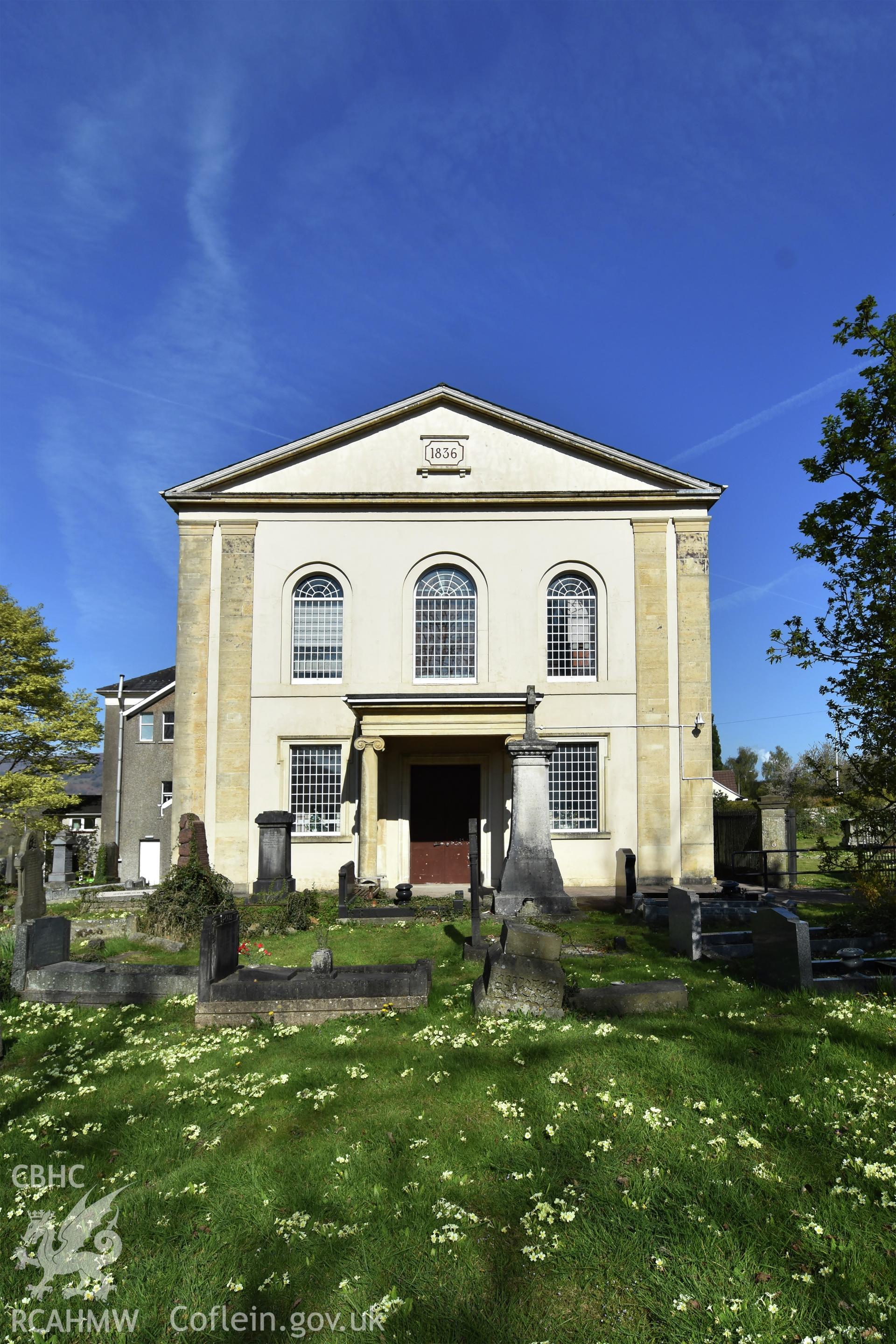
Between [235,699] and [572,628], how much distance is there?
8722mm

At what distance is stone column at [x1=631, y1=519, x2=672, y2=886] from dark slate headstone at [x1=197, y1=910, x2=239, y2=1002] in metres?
12.1

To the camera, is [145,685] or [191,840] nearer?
[191,840]

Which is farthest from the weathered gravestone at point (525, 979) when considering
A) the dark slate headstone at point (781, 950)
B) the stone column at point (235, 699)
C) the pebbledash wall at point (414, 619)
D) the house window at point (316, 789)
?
the stone column at point (235, 699)

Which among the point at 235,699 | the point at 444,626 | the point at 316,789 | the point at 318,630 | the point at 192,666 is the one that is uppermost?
the point at 444,626

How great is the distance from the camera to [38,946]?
9.52 metres

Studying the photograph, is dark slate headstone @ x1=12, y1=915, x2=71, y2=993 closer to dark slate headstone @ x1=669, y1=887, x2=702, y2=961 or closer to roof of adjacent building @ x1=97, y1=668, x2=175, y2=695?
dark slate headstone @ x1=669, y1=887, x2=702, y2=961

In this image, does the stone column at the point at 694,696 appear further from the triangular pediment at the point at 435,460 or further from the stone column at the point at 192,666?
the stone column at the point at 192,666

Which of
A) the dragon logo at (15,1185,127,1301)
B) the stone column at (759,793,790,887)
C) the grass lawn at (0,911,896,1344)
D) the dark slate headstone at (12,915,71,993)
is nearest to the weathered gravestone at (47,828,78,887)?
the dark slate headstone at (12,915,71,993)

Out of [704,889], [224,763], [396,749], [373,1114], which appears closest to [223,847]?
[224,763]

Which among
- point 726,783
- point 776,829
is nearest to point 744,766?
point 726,783

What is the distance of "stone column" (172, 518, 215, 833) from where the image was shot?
730 inches

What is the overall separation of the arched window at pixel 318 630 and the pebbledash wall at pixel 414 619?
0.74 ft

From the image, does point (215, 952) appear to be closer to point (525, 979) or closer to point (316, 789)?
point (525, 979)

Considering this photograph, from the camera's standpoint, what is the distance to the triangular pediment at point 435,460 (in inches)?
762
